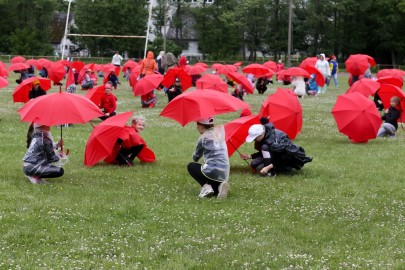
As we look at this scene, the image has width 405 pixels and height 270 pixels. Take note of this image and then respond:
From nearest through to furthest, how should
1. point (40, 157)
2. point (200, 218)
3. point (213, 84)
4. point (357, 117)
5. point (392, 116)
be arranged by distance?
point (200, 218) → point (40, 157) → point (357, 117) → point (392, 116) → point (213, 84)

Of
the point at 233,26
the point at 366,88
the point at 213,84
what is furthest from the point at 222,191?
Answer: the point at 233,26

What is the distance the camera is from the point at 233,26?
73.0 m

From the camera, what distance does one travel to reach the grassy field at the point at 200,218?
6.93m

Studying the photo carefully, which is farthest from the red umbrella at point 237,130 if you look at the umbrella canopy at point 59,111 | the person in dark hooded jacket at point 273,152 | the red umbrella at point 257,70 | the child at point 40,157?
the red umbrella at point 257,70

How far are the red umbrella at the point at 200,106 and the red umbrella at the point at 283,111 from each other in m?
4.18

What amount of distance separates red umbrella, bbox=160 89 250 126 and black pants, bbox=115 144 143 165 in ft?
8.45

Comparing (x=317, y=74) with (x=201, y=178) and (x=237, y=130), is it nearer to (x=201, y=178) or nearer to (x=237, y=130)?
(x=237, y=130)

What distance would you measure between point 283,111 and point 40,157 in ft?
19.3

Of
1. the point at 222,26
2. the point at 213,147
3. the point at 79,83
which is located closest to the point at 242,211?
the point at 213,147

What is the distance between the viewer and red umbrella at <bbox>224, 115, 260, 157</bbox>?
11.9 m

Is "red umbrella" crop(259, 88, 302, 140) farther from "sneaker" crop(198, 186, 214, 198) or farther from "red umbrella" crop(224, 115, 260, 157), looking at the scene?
"sneaker" crop(198, 186, 214, 198)

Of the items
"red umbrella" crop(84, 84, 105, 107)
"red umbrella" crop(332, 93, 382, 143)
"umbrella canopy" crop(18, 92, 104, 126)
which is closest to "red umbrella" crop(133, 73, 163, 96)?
"red umbrella" crop(84, 84, 105, 107)

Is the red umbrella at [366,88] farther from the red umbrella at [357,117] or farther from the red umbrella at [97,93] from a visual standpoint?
the red umbrella at [97,93]

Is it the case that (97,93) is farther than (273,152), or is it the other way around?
(97,93)
